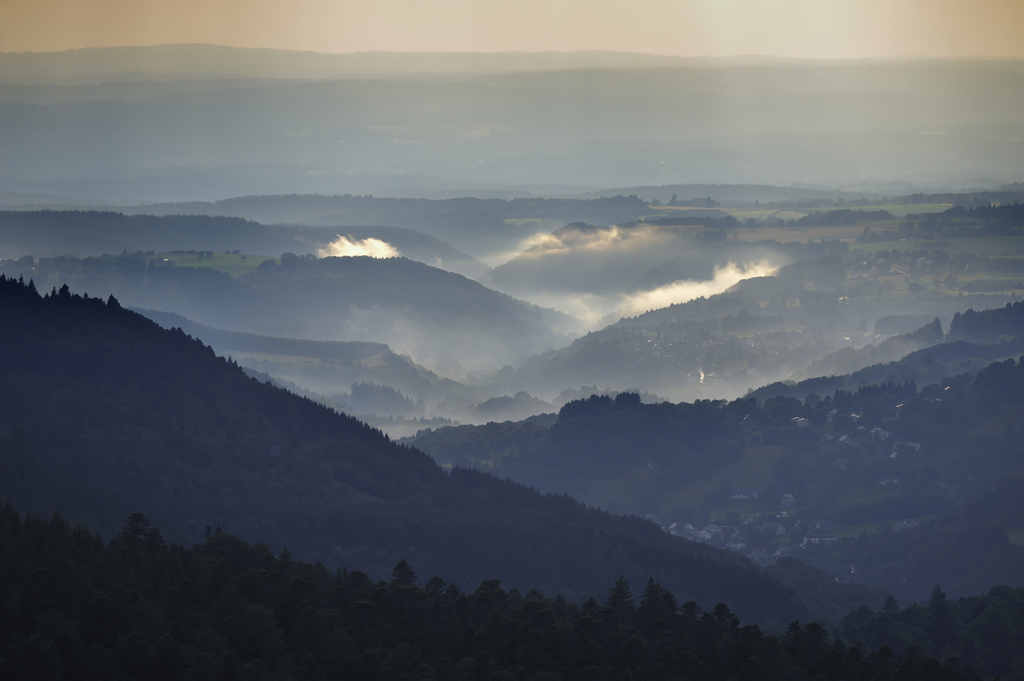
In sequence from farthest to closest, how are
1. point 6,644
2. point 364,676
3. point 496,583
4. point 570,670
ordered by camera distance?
point 496,583, point 570,670, point 364,676, point 6,644

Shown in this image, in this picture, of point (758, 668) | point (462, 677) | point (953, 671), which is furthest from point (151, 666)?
point (953, 671)

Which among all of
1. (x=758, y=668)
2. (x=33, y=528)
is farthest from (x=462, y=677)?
(x=33, y=528)

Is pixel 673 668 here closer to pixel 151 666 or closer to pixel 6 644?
pixel 151 666

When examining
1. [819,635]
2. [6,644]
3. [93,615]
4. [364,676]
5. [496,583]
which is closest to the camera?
[6,644]

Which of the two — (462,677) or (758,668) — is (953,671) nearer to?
(758,668)

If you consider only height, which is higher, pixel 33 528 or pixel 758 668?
pixel 33 528

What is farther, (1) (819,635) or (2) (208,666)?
(1) (819,635)
